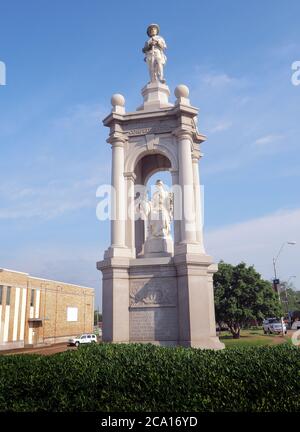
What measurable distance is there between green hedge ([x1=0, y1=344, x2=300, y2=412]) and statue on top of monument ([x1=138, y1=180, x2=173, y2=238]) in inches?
261

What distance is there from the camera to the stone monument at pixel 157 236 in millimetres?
11625

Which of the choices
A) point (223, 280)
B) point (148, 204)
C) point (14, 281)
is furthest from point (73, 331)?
point (148, 204)

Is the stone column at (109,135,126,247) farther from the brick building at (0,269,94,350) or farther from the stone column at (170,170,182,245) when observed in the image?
the brick building at (0,269,94,350)

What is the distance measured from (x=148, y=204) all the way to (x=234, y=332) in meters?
31.3

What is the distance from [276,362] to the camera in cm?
633

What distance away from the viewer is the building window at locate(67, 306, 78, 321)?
55156 millimetres

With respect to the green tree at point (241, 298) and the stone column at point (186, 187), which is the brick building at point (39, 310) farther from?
the stone column at point (186, 187)

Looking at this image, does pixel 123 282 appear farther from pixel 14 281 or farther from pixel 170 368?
pixel 14 281

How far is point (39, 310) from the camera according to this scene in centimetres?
4825

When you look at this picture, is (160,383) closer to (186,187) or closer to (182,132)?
(186,187)

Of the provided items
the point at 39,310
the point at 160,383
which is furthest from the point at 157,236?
the point at 39,310

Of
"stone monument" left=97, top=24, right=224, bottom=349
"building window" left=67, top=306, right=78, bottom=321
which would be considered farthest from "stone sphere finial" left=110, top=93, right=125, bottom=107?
"building window" left=67, top=306, right=78, bottom=321

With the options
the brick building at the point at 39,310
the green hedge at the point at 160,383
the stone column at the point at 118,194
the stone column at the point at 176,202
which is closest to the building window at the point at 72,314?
the brick building at the point at 39,310

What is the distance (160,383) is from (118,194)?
7.92 meters
